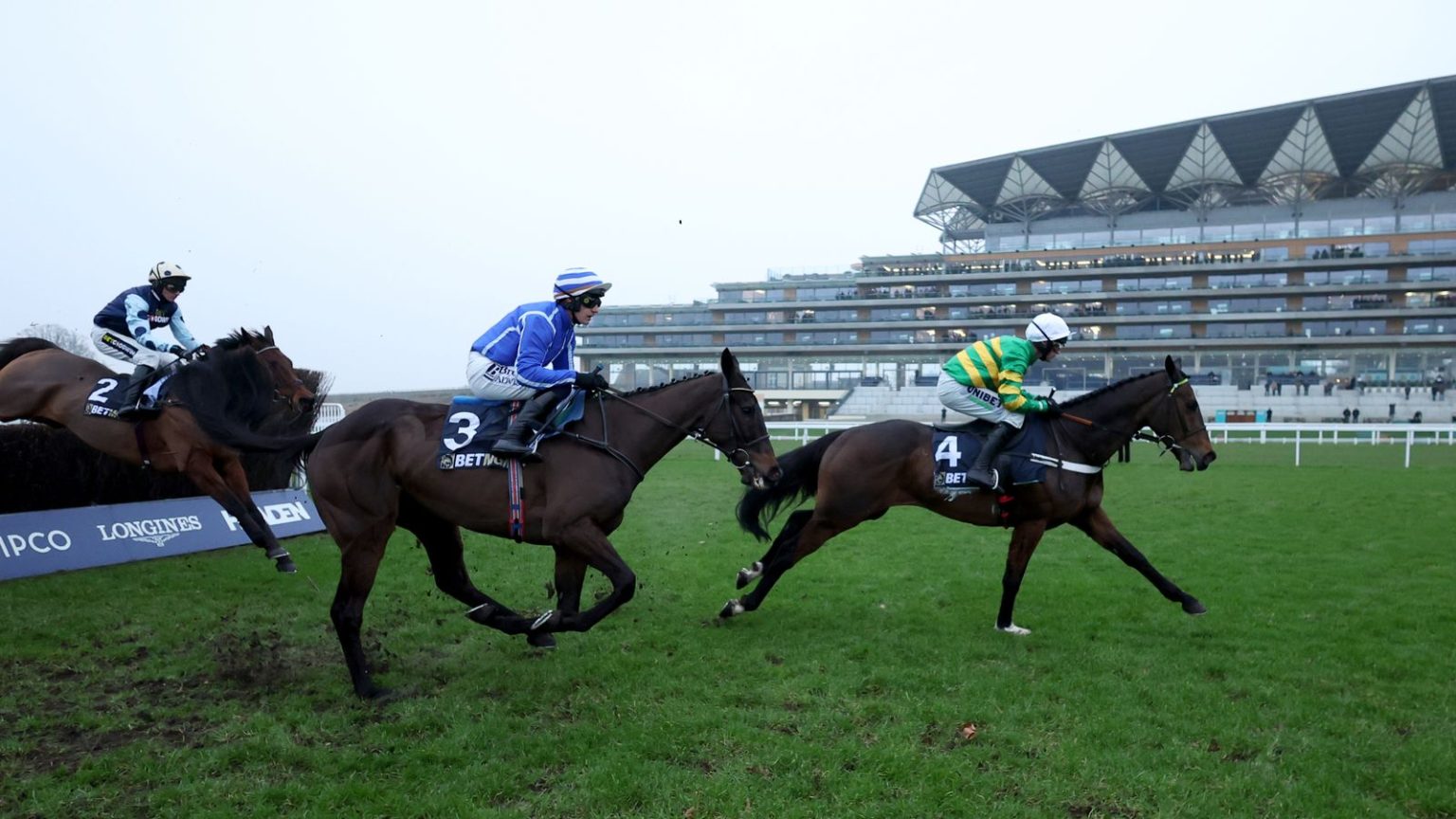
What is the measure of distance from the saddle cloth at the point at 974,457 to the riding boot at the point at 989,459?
0.05m

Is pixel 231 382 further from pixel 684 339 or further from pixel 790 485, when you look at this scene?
pixel 684 339

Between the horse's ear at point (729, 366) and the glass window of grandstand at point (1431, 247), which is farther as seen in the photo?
the glass window of grandstand at point (1431, 247)

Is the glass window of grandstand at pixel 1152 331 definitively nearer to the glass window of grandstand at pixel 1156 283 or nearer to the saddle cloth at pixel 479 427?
the glass window of grandstand at pixel 1156 283

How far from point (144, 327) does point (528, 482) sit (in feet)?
14.2

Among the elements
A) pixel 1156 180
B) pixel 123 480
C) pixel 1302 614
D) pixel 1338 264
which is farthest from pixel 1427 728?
pixel 1156 180

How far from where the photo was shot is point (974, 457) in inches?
245

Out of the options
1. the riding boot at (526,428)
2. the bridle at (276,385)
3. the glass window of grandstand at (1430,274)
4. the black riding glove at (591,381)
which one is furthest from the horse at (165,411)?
the glass window of grandstand at (1430,274)

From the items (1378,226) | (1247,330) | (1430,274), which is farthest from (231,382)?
(1378,226)

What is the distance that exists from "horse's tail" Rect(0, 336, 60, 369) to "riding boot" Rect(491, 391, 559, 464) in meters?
5.46

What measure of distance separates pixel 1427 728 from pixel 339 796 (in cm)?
518

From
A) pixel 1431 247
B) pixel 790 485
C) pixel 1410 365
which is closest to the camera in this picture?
pixel 790 485

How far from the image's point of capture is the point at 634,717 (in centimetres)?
440

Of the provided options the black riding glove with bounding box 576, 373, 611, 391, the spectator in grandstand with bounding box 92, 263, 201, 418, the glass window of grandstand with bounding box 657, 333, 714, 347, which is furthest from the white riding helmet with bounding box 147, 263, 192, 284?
the glass window of grandstand with bounding box 657, 333, 714, 347

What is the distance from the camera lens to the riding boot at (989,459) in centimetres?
606
